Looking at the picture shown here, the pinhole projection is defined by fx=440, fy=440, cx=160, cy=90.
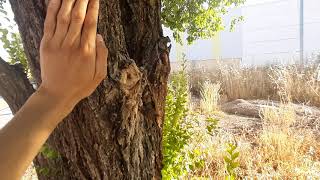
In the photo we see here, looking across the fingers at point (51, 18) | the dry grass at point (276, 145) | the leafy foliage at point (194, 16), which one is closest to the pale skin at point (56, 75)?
the fingers at point (51, 18)

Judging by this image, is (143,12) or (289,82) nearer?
(143,12)

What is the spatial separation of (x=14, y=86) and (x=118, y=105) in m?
0.60

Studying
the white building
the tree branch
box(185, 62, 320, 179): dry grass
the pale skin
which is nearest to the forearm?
the pale skin

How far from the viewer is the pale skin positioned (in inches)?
27.3

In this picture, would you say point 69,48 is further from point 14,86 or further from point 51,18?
point 14,86

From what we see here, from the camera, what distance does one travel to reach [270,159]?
4105 millimetres

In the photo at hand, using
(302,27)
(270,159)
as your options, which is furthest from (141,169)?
(302,27)

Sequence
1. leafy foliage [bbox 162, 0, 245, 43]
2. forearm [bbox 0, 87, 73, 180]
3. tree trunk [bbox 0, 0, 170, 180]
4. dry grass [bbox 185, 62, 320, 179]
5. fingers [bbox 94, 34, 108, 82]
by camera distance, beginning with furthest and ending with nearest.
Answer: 1. dry grass [bbox 185, 62, 320, 179]
2. leafy foliage [bbox 162, 0, 245, 43]
3. tree trunk [bbox 0, 0, 170, 180]
4. fingers [bbox 94, 34, 108, 82]
5. forearm [bbox 0, 87, 73, 180]

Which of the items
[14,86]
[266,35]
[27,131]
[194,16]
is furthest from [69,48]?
[266,35]

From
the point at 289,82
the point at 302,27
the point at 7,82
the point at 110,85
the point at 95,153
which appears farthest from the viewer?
the point at 302,27

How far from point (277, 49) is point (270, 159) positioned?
26.4 feet

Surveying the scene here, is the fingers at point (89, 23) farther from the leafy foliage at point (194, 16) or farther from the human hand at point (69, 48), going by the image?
the leafy foliage at point (194, 16)

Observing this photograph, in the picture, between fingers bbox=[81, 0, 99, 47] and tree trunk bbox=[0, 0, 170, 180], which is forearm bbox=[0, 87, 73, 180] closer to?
fingers bbox=[81, 0, 99, 47]

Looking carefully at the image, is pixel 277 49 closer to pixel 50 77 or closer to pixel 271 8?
pixel 271 8
